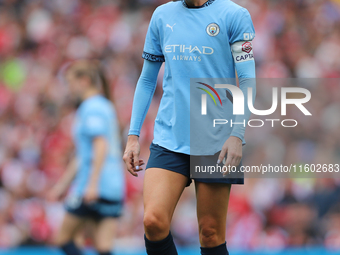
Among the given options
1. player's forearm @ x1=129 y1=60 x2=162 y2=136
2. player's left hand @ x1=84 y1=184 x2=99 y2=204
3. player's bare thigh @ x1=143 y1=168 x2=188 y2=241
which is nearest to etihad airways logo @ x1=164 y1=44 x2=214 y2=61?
player's forearm @ x1=129 y1=60 x2=162 y2=136

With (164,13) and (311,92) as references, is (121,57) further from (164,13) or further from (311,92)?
(164,13)

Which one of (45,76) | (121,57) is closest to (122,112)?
(121,57)

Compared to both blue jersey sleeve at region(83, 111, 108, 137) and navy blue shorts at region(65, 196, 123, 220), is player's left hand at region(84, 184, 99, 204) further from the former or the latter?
blue jersey sleeve at region(83, 111, 108, 137)

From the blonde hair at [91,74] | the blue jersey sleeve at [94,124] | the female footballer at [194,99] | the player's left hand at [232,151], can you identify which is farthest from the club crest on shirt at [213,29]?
the blonde hair at [91,74]

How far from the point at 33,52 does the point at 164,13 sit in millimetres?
7592

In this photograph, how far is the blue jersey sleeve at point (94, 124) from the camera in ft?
15.2

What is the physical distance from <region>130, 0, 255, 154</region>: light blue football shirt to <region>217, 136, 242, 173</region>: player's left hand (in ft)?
0.87

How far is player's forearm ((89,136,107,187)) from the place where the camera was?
15.0ft

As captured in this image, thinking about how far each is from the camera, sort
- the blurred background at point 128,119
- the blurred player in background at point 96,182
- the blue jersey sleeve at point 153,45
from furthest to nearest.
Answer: the blurred background at point 128,119 < the blurred player in background at point 96,182 < the blue jersey sleeve at point 153,45

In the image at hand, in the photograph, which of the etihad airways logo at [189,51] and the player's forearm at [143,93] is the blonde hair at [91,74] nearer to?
the player's forearm at [143,93]

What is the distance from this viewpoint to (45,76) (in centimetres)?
930

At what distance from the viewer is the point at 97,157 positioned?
4.58 metres

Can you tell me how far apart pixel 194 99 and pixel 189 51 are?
0.29 m

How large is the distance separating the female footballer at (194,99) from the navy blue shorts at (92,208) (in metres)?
1.91
